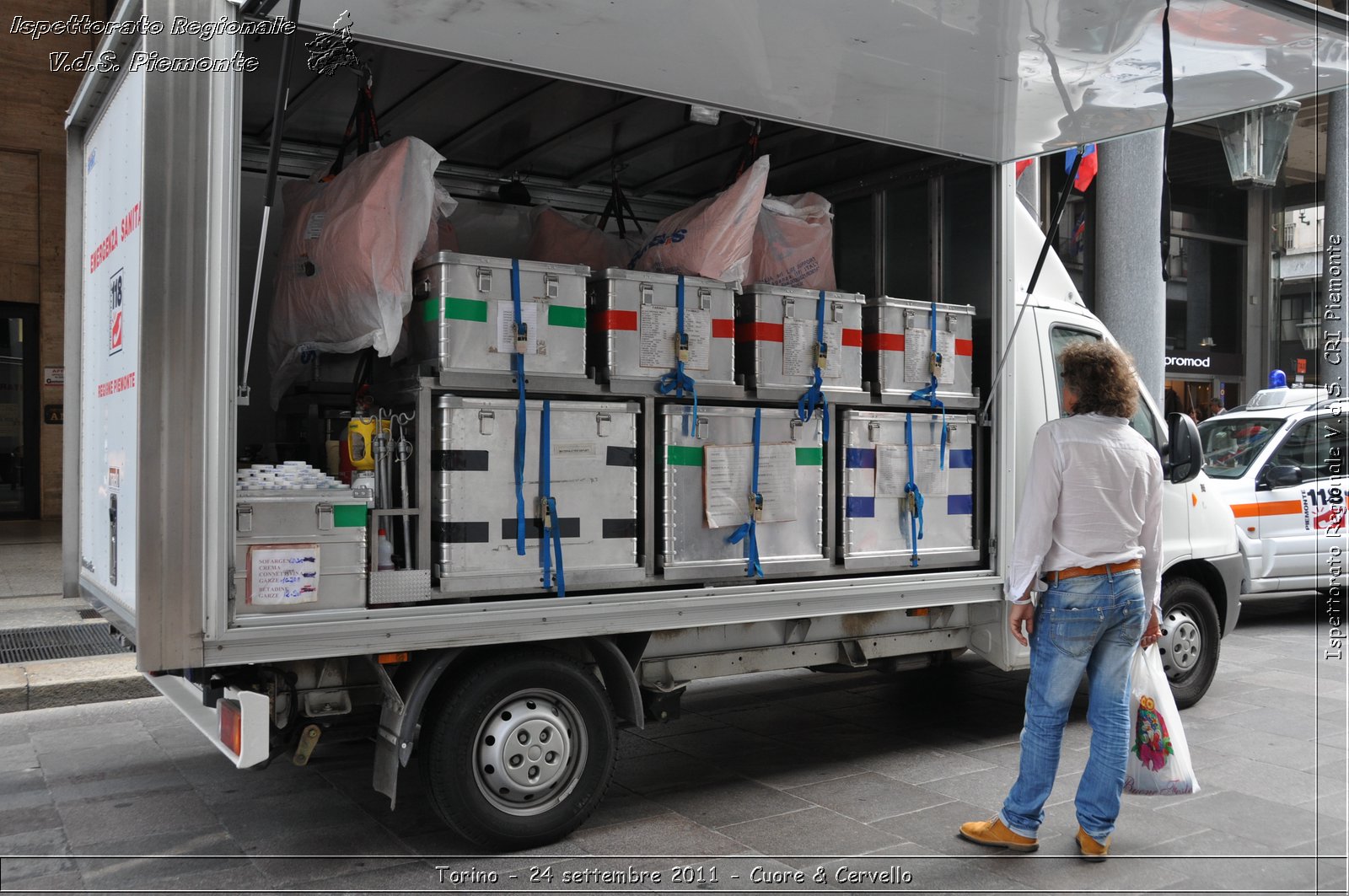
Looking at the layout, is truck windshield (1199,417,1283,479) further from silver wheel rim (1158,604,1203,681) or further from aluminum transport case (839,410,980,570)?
aluminum transport case (839,410,980,570)

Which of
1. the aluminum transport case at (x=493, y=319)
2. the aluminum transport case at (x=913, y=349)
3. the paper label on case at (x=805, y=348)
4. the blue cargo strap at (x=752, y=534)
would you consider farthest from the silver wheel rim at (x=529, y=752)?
the aluminum transport case at (x=913, y=349)

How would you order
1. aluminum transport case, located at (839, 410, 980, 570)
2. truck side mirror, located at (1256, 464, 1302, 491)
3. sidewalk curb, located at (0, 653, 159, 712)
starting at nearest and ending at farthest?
aluminum transport case, located at (839, 410, 980, 570)
sidewalk curb, located at (0, 653, 159, 712)
truck side mirror, located at (1256, 464, 1302, 491)

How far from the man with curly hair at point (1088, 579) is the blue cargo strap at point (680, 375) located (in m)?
1.48

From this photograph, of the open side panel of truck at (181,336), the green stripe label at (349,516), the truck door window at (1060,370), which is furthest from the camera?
the truck door window at (1060,370)

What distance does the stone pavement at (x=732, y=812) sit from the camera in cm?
420

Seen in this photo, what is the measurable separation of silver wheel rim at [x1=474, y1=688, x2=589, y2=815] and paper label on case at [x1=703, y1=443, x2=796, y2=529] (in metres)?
1.10

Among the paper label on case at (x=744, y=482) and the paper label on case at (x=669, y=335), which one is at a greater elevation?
the paper label on case at (x=669, y=335)

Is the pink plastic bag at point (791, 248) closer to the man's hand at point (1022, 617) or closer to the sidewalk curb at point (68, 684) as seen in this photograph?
the man's hand at point (1022, 617)

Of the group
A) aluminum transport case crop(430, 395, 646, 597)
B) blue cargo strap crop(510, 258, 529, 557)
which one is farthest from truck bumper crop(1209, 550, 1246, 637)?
blue cargo strap crop(510, 258, 529, 557)

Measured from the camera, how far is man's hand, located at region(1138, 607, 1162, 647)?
4.47 m

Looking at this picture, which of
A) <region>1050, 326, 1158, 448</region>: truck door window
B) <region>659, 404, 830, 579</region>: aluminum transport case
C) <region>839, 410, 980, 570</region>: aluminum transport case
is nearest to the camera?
<region>659, 404, 830, 579</region>: aluminum transport case

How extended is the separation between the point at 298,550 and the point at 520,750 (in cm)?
117

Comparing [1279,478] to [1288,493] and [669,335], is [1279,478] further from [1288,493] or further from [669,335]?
[669,335]

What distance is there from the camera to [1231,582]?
698 cm
